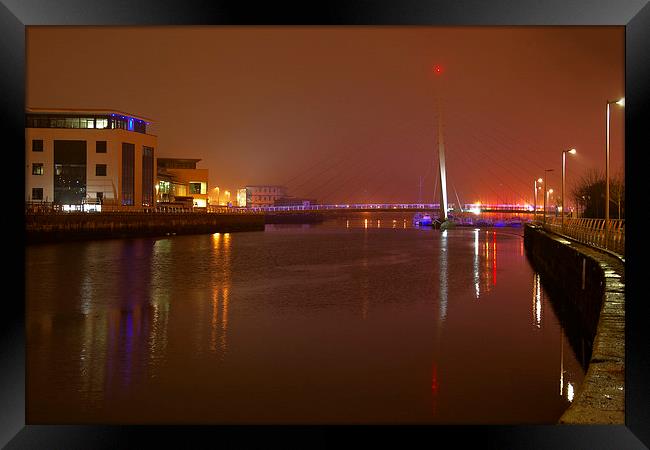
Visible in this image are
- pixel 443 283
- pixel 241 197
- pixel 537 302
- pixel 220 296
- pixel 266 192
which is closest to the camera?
pixel 537 302

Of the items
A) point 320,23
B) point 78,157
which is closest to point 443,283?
point 320,23

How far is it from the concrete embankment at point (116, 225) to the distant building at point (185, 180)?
8281 mm

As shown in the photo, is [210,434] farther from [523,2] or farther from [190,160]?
[190,160]

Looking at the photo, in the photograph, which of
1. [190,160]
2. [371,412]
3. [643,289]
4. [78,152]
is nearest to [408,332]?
[371,412]

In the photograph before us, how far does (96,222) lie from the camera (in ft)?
115

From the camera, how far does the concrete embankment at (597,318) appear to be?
4703 mm

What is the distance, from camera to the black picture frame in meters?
4.38

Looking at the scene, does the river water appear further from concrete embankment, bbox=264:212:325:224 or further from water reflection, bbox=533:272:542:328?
concrete embankment, bbox=264:212:325:224

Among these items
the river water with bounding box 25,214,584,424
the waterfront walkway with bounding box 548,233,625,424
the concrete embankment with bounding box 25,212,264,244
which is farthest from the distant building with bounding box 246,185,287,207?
the waterfront walkway with bounding box 548,233,625,424

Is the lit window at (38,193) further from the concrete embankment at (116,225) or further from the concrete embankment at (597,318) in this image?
the concrete embankment at (597,318)

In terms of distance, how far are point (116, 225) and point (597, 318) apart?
30.7 metres

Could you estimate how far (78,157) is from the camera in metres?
43.2

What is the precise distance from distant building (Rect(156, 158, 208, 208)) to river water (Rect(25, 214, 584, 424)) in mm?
39448

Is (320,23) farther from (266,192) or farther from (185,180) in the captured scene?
(266,192)
